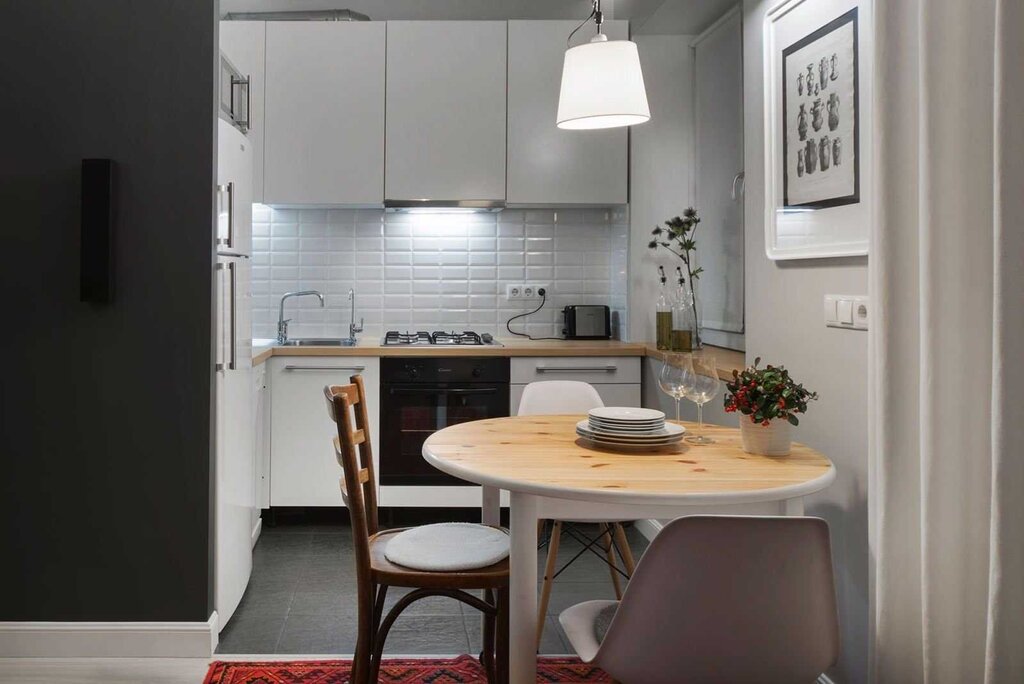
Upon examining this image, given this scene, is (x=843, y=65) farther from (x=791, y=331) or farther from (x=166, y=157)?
(x=166, y=157)

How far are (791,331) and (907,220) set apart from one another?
88 centimetres

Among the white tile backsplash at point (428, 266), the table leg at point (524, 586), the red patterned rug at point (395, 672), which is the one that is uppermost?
the white tile backsplash at point (428, 266)

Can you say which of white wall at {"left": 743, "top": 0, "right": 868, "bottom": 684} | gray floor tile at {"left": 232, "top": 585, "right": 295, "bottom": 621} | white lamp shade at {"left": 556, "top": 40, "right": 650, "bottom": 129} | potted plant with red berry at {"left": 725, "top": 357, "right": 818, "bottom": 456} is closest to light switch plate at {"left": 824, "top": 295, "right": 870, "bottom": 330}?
white wall at {"left": 743, "top": 0, "right": 868, "bottom": 684}

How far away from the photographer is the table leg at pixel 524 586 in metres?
1.85

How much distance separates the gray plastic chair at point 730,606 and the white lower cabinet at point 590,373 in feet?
8.83

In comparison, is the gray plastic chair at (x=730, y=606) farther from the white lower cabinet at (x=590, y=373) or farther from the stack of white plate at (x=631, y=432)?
the white lower cabinet at (x=590, y=373)

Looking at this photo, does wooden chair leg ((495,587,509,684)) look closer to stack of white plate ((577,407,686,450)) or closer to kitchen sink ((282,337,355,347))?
stack of white plate ((577,407,686,450))

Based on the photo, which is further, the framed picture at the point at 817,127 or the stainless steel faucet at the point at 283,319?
the stainless steel faucet at the point at 283,319

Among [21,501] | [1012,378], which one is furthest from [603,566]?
[1012,378]

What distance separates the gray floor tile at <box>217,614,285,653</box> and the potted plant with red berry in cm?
169

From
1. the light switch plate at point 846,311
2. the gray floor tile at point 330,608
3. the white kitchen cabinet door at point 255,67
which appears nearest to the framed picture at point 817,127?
the light switch plate at point 846,311

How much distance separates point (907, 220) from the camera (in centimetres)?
175

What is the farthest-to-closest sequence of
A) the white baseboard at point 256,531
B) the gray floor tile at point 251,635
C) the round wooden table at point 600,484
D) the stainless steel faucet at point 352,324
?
1. the stainless steel faucet at point 352,324
2. the white baseboard at point 256,531
3. the gray floor tile at point 251,635
4. the round wooden table at point 600,484

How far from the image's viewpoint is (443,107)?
4352 millimetres
